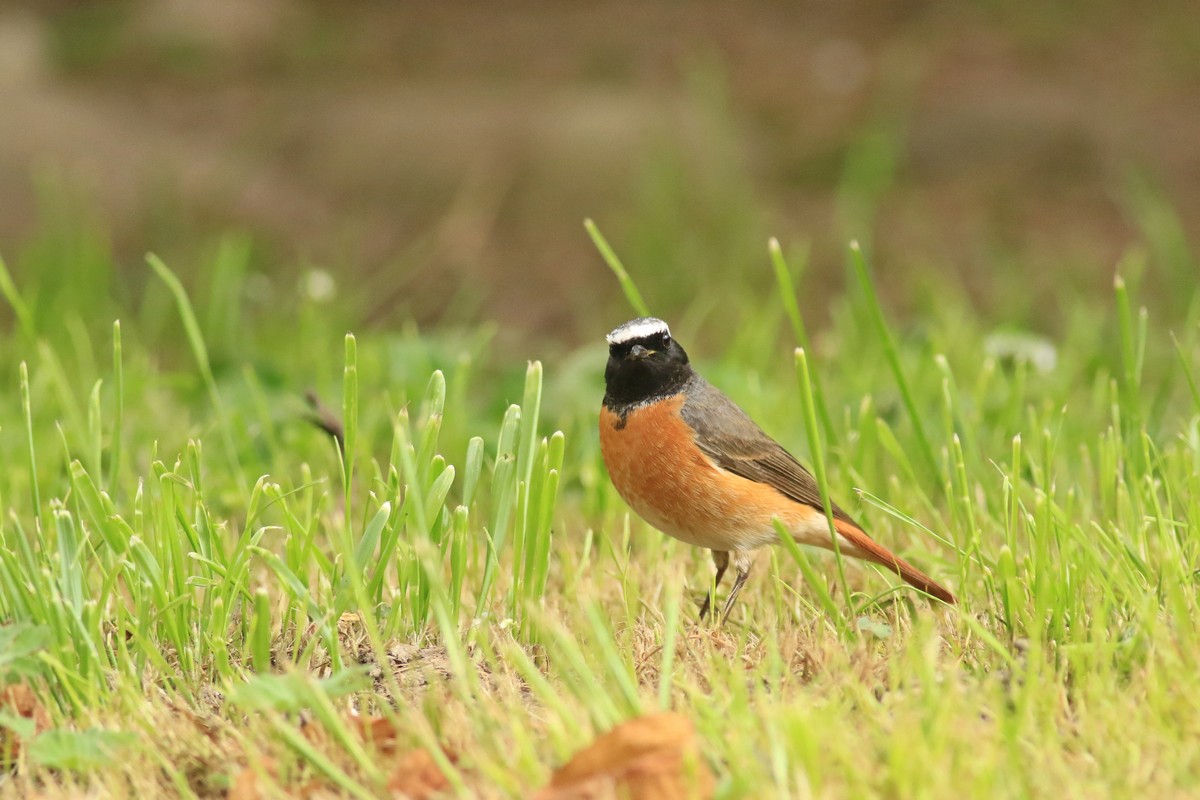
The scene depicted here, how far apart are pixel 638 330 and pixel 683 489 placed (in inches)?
19.3

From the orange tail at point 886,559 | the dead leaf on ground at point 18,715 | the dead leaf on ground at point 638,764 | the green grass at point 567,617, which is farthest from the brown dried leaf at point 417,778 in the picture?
the orange tail at point 886,559

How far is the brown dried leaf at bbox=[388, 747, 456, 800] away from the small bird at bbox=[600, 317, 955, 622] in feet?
3.93

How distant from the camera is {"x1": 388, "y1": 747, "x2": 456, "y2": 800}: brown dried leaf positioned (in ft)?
7.62

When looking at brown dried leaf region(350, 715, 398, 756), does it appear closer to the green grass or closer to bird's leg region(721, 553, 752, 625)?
the green grass

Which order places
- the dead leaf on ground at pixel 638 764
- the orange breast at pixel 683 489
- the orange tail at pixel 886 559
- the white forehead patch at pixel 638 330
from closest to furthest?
the dead leaf on ground at pixel 638 764, the orange tail at pixel 886 559, the orange breast at pixel 683 489, the white forehead patch at pixel 638 330

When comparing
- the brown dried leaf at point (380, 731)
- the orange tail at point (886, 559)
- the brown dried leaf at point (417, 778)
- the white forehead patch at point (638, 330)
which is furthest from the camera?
the white forehead patch at point (638, 330)

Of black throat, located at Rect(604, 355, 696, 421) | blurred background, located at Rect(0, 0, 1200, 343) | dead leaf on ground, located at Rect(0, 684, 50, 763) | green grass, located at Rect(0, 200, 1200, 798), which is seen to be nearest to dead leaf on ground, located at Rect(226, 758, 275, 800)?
green grass, located at Rect(0, 200, 1200, 798)

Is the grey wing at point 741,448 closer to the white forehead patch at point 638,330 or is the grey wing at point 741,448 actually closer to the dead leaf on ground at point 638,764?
the white forehead patch at point 638,330

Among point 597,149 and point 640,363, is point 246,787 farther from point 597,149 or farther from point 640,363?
point 597,149

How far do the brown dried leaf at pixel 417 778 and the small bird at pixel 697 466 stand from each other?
47.2 inches

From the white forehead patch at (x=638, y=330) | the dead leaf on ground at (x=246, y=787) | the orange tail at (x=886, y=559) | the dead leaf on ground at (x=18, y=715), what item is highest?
the white forehead patch at (x=638, y=330)

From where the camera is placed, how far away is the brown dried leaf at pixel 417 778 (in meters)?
2.32

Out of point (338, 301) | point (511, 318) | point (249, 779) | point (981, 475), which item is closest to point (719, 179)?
point (511, 318)

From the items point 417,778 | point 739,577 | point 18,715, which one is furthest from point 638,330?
point 18,715
